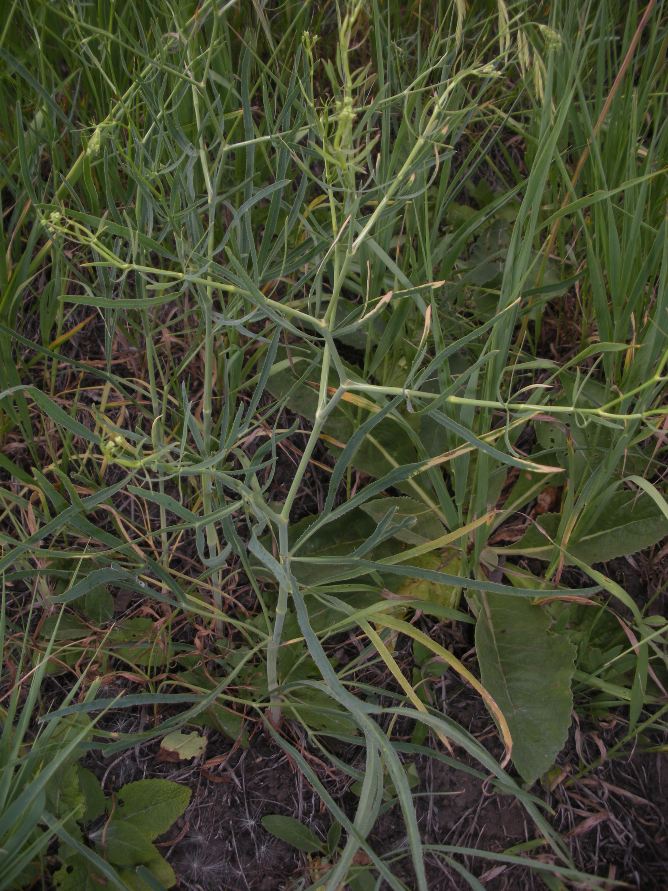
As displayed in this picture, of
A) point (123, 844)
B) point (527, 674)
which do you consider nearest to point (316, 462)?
point (527, 674)

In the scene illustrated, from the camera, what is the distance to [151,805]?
100 cm

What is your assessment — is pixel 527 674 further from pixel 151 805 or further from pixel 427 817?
pixel 151 805

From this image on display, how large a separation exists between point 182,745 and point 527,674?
495mm

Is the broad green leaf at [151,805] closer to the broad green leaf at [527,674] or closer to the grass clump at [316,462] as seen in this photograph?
the grass clump at [316,462]

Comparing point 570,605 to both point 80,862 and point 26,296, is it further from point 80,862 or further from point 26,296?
point 26,296

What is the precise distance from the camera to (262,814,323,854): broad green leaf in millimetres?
1020

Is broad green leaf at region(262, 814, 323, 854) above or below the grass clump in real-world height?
below

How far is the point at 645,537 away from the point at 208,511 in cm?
66

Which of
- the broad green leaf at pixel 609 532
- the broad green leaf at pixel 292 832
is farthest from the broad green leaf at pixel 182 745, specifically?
the broad green leaf at pixel 609 532

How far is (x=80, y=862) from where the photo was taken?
94 cm

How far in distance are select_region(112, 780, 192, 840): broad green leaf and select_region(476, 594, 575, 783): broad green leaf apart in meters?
0.44

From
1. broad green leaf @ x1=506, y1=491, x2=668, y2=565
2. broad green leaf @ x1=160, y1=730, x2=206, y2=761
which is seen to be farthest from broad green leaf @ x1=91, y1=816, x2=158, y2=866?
broad green leaf @ x1=506, y1=491, x2=668, y2=565

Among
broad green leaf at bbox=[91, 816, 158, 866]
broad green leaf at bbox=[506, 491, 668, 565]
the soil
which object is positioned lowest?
the soil

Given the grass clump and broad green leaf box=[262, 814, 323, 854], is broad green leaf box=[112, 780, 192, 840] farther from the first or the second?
broad green leaf box=[262, 814, 323, 854]
